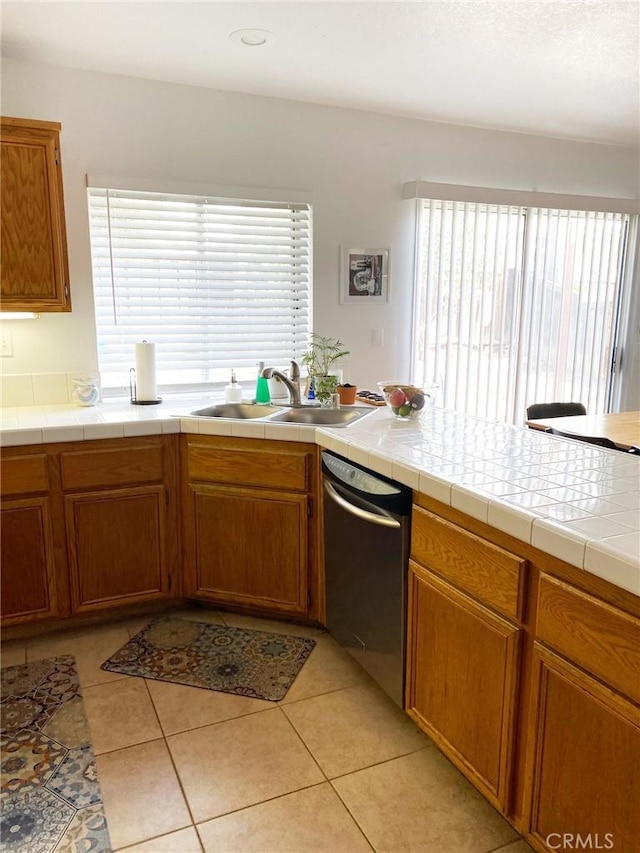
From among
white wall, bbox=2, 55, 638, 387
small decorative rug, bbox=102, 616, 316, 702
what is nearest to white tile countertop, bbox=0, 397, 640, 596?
white wall, bbox=2, 55, 638, 387

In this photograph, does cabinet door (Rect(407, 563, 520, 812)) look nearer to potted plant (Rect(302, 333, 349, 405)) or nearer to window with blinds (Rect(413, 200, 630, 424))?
potted plant (Rect(302, 333, 349, 405))

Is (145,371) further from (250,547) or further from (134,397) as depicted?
(250,547)

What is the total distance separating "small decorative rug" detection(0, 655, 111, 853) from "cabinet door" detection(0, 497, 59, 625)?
0.24 metres

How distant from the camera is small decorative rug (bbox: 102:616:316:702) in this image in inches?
92.4

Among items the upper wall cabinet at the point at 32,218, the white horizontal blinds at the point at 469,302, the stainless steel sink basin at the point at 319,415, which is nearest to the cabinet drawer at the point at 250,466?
the stainless steel sink basin at the point at 319,415

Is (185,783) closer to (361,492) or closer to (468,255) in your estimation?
(361,492)

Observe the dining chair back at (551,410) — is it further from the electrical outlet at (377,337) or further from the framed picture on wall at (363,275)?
the framed picture on wall at (363,275)

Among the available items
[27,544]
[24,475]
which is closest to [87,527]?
[27,544]

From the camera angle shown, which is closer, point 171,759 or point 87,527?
point 171,759

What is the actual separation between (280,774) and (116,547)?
1223 mm

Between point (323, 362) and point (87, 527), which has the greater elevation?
point (323, 362)

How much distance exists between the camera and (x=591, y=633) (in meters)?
1.28

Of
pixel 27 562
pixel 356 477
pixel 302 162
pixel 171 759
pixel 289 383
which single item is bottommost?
pixel 171 759

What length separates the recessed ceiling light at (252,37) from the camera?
8.26 feet
